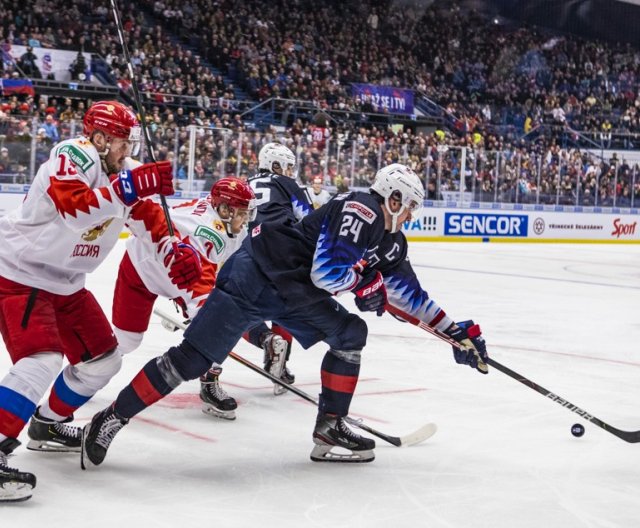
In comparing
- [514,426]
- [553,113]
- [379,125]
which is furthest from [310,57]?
[514,426]

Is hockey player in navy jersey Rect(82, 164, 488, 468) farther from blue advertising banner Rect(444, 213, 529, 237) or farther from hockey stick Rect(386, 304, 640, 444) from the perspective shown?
blue advertising banner Rect(444, 213, 529, 237)

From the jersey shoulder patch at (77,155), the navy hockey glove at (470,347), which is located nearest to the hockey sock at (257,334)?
the navy hockey glove at (470,347)

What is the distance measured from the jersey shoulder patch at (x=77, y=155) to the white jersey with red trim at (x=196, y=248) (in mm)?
1126

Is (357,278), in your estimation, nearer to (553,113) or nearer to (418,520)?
(418,520)

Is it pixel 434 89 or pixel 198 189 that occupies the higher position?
pixel 434 89

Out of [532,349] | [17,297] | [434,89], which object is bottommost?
[532,349]

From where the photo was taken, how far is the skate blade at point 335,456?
3.76 m

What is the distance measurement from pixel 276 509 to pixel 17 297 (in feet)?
3.58

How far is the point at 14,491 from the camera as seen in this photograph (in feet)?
9.75

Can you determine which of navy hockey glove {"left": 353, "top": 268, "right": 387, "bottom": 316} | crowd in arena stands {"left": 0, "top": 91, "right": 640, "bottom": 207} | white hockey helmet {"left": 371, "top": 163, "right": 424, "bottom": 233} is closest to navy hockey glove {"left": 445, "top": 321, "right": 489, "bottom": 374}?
navy hockey glove {"left": 353, "top": 268, "right": 387, "bottom": 316}

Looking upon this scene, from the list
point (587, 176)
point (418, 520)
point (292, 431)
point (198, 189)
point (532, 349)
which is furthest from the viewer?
point (587, 176)

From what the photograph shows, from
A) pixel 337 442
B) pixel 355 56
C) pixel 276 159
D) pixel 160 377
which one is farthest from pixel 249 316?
pixel 355 56

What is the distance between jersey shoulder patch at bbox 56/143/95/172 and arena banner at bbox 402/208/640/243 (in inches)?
566

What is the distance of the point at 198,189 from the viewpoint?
50.5 ft
